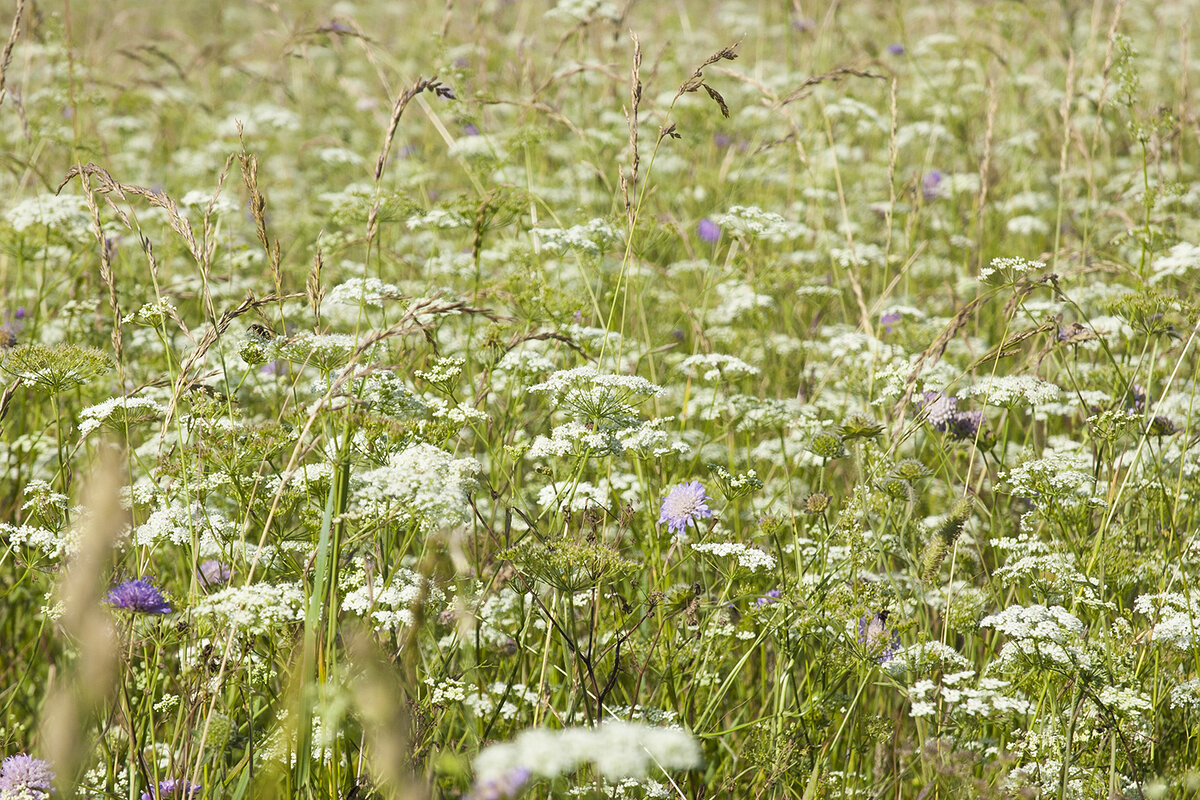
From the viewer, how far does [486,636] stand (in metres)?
2.36

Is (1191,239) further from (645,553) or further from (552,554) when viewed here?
(552,554)

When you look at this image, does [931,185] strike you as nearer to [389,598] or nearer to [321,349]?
[321,349]

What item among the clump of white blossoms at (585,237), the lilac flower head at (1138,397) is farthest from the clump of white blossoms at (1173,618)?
the clump of white blossoms at (585,237)

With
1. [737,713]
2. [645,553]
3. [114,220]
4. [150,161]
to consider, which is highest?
[150,161]

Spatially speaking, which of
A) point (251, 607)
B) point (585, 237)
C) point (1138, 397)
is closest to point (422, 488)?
point (251, 607)

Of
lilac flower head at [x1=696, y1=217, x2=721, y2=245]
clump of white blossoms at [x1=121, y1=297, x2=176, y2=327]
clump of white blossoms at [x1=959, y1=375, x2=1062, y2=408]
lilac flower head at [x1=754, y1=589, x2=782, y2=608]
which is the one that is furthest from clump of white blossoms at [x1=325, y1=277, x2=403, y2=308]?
lilac flower head at [x1=696, y1=217, x2=721, y2=245]

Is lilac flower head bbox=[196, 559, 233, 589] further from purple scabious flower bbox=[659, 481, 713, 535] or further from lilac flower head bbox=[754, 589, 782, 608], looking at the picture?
lilac flower head bbox=[754, 589, 782, 608]

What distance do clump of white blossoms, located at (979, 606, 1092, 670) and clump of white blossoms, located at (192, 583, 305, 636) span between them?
51.8 inches

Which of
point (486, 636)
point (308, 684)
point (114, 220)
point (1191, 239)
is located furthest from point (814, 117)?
point (308, 684)

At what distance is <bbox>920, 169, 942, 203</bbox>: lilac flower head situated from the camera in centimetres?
534

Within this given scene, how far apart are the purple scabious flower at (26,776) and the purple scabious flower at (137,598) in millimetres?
384

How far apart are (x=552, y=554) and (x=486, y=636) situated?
0.74 m

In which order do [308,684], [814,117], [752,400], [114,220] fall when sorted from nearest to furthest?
1. [308,684]
2. [752,400]
3. [114,220]
4. [814,117]

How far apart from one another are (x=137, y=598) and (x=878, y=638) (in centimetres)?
141
